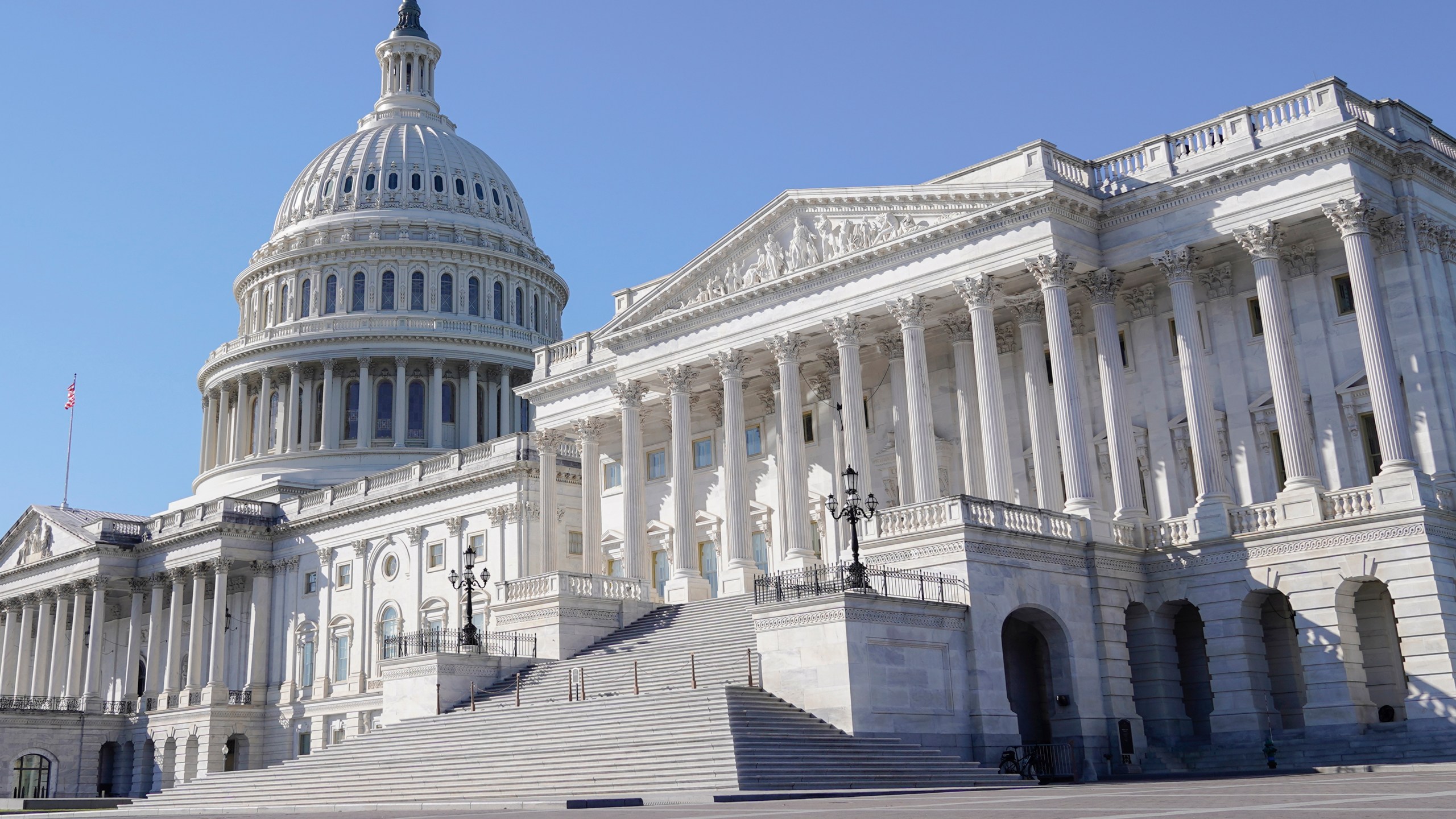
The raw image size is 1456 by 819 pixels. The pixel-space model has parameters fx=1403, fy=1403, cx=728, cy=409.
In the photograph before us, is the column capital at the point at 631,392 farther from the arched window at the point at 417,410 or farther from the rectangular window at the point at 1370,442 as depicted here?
the arched window at the point at 417,410

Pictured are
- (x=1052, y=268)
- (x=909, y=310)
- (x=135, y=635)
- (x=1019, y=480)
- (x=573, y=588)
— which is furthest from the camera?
(x=135, y=635)

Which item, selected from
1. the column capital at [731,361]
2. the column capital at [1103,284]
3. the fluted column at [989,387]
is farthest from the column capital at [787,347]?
the column capital at [1103,284]

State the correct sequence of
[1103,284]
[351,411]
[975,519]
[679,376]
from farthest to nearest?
[351,411] < [679,376] < [1103,284] < [975,519]

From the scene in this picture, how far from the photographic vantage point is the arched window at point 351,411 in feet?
335

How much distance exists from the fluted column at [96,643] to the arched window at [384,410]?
2109cm

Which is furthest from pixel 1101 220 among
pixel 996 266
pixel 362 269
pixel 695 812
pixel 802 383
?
pixel 362 269

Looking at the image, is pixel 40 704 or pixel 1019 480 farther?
pixel 40 704

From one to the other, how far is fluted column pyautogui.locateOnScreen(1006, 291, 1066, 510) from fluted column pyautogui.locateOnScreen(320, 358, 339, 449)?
6459cm

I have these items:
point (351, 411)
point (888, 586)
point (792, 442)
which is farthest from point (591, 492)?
point (351, 411)

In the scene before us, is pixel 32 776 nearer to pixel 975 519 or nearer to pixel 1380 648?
pixel 975 519

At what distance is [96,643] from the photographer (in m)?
86.2

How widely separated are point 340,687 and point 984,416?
152 ft

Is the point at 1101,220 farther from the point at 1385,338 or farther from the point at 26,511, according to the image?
the point at 26,511

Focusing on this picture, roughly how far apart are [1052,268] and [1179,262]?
379 cm
